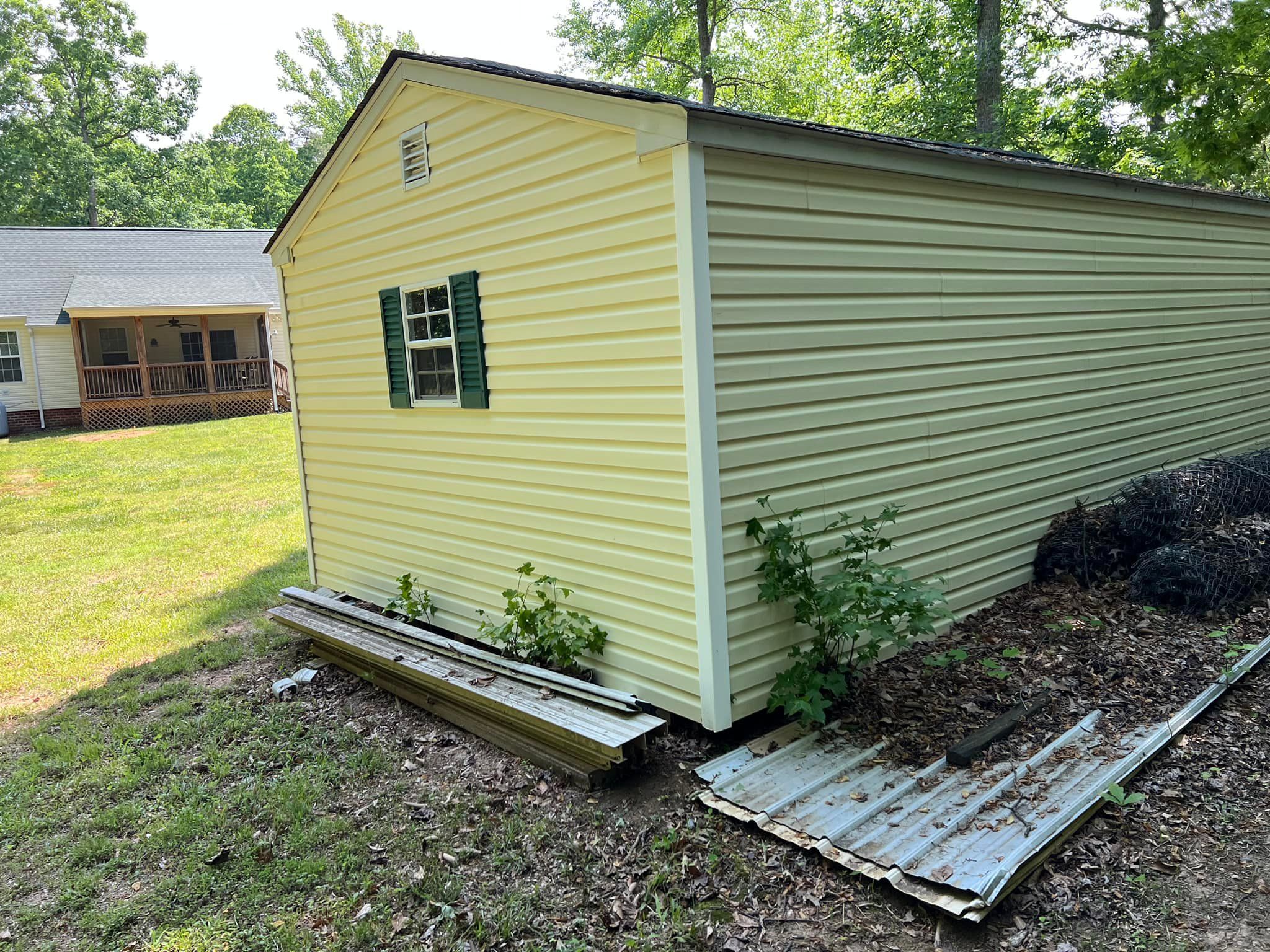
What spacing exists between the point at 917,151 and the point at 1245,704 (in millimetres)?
3192

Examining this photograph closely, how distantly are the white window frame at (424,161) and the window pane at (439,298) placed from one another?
673mm

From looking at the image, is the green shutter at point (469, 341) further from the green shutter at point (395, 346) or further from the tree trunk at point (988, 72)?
the tree trunk at point (988, 72)

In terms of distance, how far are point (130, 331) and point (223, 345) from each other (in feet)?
7.51

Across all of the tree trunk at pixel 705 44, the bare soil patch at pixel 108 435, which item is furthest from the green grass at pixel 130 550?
the tree trunk at pixel 705 44

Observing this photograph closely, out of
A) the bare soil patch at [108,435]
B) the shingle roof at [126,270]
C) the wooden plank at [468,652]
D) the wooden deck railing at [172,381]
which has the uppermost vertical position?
the shingle roof at [126,270]

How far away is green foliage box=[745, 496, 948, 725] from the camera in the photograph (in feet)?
12.9

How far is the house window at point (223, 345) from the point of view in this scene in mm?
23906

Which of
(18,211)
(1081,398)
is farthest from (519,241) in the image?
(18,211)

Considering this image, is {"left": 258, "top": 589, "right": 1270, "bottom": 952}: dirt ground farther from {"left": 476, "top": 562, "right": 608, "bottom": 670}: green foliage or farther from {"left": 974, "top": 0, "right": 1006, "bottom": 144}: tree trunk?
{"left": 974, "top": 0, "right": 1006, "bottom": 144}: tree trunk

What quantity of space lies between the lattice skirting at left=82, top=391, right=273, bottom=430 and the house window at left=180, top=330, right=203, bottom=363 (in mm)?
2269

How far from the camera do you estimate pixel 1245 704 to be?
4195 mm

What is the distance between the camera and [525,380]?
4953 mm

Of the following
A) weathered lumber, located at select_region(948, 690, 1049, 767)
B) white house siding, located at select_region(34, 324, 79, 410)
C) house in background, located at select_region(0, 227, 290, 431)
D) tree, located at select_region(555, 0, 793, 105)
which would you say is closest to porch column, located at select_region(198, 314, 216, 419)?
house in background, located at select_region(0, 227, 290, 431)

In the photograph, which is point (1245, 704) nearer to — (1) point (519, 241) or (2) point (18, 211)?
(1) point (519, 241)
